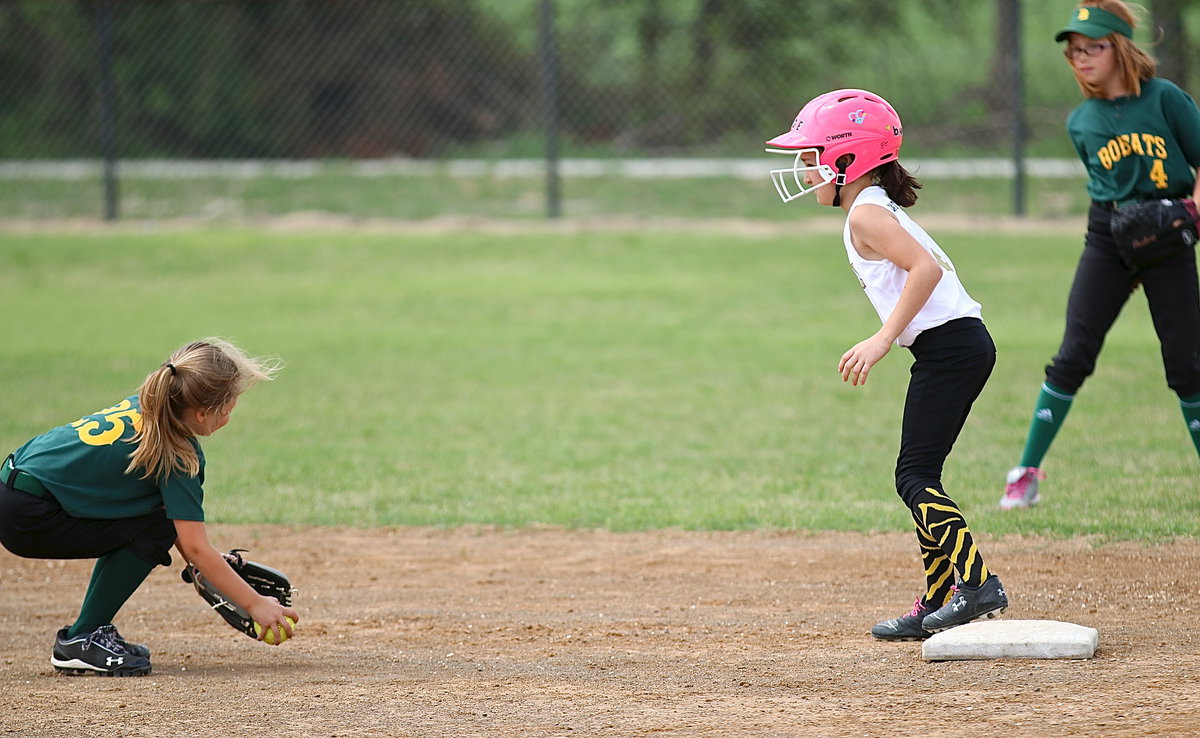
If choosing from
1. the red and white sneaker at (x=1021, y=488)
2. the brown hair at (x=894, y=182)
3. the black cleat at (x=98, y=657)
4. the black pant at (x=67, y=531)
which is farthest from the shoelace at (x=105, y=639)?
the red and white sneaker at (x=1021, y=488)

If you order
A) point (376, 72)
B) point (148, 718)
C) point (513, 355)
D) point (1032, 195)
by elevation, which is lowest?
point (148, 718)

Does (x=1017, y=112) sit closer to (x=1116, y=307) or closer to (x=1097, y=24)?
(x=1116, y=307)

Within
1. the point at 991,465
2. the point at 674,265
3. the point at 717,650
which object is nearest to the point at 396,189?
the point at 674,265

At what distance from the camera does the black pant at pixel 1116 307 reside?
17.8ft

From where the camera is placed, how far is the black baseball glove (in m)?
5.27

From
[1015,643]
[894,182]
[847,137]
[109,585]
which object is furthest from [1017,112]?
[109,585]

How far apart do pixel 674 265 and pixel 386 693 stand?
10292mm

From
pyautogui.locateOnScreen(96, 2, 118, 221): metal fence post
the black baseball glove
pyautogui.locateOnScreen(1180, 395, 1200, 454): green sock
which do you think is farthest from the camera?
pyautogui.locateOnScreen(96, 2, 118, 221): metal fence post

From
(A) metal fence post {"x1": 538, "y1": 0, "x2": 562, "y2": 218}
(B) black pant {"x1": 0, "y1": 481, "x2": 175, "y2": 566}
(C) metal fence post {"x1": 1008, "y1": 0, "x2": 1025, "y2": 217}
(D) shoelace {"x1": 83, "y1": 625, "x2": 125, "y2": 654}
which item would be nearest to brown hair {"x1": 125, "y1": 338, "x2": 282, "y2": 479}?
(B) black pant {"x1": 0, "y1": 481, "x2": 175, "y2": 566}

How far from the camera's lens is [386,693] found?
3.93 meters

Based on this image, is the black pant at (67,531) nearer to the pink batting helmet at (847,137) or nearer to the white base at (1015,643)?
the pink batting helmet at (847,137)

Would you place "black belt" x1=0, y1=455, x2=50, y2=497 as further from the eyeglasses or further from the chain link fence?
the chain link fence

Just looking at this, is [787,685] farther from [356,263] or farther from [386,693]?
[356,263]

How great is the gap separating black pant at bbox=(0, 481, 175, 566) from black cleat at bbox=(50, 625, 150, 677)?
26 centimetres
